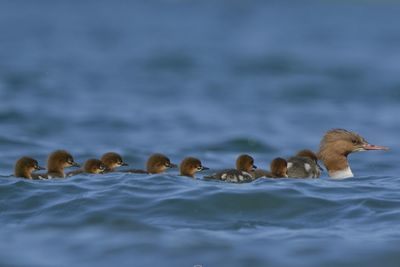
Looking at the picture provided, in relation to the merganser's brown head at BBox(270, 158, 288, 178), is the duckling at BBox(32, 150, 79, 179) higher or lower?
higher

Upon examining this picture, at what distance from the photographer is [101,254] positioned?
334 inches

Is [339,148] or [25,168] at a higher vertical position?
[339,148]

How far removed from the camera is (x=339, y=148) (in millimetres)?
12266

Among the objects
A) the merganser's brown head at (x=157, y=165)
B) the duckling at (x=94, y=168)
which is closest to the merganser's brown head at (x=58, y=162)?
the duckling at (x=94, y=168)

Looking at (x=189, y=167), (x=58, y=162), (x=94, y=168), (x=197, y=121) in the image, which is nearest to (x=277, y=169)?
(x=189, y=167)

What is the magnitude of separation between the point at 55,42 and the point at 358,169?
1925 centimetres

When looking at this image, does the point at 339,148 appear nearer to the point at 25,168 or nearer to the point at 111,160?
the point at 111,160

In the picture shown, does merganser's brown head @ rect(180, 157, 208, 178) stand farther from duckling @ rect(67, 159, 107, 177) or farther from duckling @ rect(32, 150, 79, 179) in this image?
duckling @ rect(32, 150, 79, 179)

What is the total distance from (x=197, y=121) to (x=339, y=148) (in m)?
8.71

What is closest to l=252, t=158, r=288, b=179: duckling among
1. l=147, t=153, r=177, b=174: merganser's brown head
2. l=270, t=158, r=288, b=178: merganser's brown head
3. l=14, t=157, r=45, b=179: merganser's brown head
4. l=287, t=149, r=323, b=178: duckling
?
l=270, t=158, r=288, b=178: merganser's brown head

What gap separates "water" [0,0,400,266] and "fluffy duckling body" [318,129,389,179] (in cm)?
25

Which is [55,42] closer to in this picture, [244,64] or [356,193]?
[244,64]

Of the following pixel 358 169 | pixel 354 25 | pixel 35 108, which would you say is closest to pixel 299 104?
pixel 35 108

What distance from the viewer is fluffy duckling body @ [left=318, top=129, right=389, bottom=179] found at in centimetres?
1223
